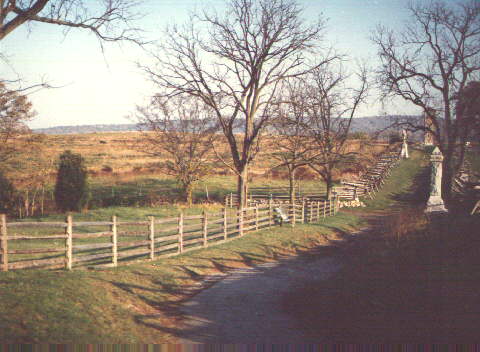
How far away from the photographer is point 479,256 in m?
10.8

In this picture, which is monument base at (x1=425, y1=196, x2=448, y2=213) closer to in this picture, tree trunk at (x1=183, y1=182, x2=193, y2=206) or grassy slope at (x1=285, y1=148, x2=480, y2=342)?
grassy slope at (x1=285, y1=148, x2=480, y2=342)

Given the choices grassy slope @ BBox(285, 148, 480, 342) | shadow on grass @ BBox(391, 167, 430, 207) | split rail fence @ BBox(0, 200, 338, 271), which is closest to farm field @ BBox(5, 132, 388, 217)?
split rail fence @ BBox(0, 200, 338, 271)

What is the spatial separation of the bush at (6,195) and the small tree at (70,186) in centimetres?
275

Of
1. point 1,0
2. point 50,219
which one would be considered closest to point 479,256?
point 1,0

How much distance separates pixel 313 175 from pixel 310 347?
175 ft

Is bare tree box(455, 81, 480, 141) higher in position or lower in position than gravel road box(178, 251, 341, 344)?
higher

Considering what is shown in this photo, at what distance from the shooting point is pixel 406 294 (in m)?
9.86

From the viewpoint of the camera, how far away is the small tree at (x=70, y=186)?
94.4 ft

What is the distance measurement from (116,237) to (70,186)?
55.4 ft

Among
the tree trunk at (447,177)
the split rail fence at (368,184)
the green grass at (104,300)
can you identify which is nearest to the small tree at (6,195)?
the green grass at (104,300)

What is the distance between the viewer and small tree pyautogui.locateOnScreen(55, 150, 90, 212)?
2877cm

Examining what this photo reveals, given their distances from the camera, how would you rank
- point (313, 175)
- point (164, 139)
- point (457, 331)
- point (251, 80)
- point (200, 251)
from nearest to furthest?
point (457, 331), point (200, 251), point (251, 80), point (164, 139), point (313, 175)

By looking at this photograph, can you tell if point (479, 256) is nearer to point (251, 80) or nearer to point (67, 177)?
point (251, 80)

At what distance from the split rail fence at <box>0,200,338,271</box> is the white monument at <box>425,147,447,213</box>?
7.10 metres
